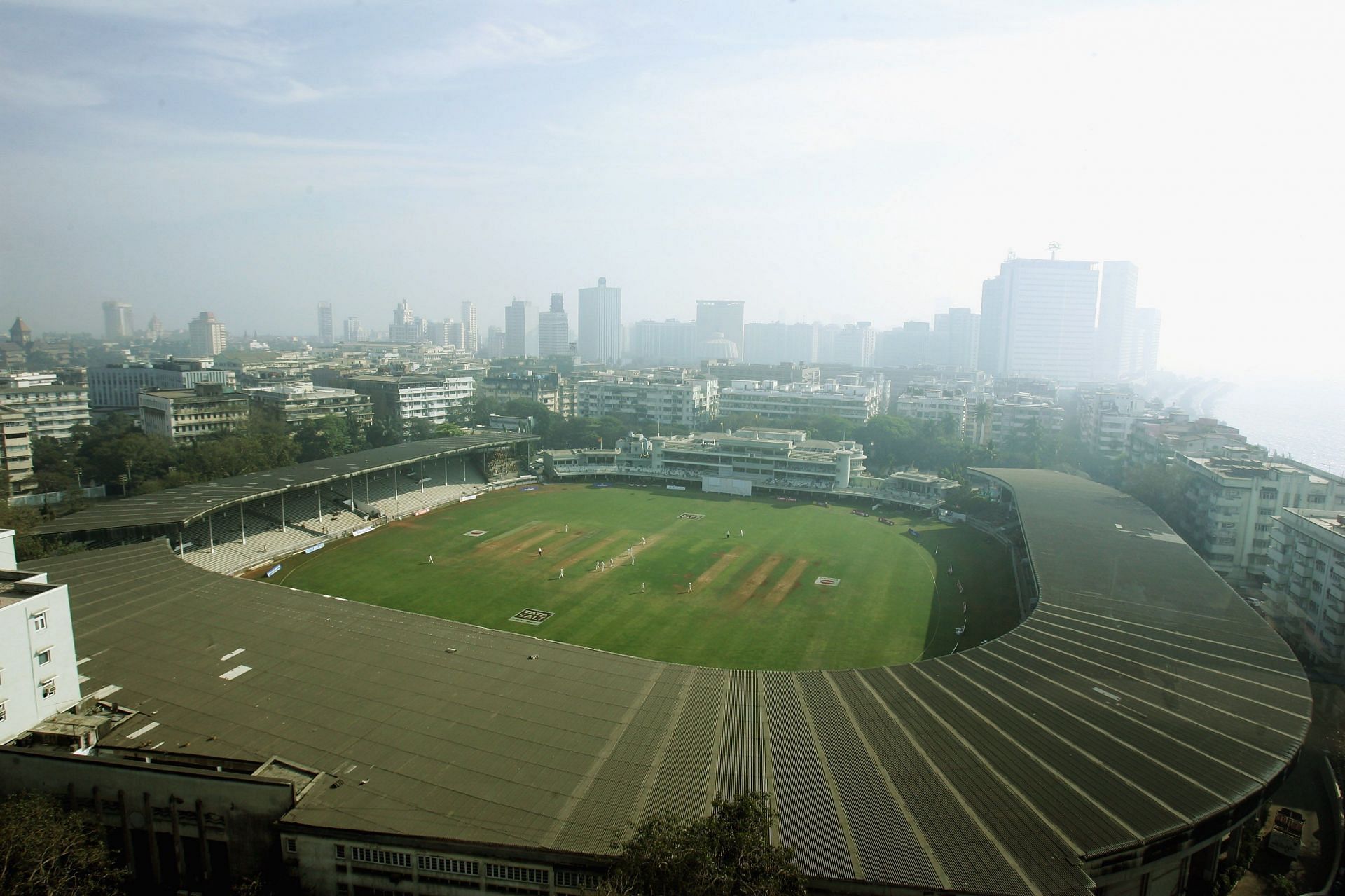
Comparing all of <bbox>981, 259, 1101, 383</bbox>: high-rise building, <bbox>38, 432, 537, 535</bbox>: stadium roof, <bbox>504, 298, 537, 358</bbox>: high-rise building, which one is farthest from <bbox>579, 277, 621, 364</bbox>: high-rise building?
<bbox>38, 432, 537, 535</bbox>: stadium roof

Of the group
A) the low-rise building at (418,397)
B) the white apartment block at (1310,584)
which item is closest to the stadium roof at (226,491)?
the low-rise building at (418,397)

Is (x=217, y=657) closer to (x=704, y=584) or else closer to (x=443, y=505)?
(x=704, y=584)

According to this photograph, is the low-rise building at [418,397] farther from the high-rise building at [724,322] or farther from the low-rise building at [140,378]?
the high-rise building at [724,322]

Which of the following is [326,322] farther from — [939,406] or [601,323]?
[939,406]

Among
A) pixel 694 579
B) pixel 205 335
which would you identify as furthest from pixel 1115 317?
pixel 205 335

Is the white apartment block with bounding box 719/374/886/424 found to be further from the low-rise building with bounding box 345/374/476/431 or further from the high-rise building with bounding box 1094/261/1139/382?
the high-rise building with bounding box 1094/261/1139/382

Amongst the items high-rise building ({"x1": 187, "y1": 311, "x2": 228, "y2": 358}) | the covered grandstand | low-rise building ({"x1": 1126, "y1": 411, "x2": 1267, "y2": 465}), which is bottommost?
the covered grandstand
